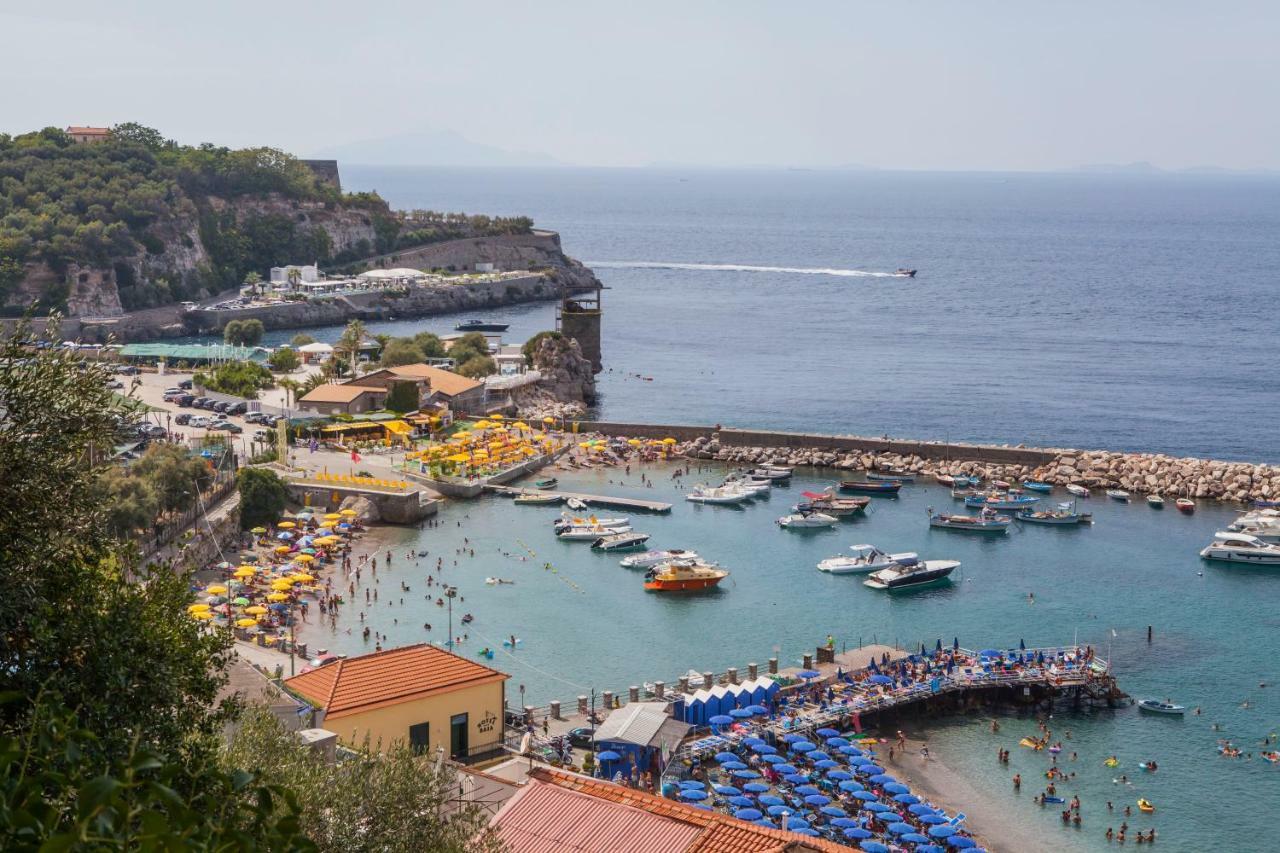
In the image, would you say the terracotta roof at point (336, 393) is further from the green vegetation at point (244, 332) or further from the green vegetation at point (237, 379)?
the green vegetation at point (244, 332)

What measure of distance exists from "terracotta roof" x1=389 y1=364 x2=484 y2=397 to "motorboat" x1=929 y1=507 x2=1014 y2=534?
22.7m

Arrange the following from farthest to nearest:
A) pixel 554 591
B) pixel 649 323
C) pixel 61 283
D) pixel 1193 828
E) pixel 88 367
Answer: pixel 649 323
pixel 61 283
pixel 554 591
pixel 1193 828
pixel 88 367

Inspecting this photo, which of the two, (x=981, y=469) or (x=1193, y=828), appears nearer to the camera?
(x=1193, y=828)

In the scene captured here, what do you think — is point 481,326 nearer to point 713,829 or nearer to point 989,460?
point 989,460

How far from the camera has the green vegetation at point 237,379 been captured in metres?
64.4

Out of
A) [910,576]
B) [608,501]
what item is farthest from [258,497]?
[910,576]

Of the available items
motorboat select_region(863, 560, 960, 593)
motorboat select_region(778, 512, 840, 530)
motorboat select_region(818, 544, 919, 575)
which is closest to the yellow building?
motorboat select_region(863, 560, 960, 593)

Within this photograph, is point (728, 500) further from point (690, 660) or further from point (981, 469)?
point (690, 660)

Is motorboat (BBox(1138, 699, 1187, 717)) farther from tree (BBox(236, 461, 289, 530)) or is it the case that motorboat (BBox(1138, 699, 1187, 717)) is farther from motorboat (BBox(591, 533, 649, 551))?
tree (BBox(236, 461, 289, 530))

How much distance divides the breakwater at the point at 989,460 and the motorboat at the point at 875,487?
9.39ft

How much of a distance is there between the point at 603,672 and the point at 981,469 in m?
26.8

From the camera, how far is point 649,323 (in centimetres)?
11012

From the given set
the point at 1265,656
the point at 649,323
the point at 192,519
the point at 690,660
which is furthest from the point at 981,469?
the point at 649,323

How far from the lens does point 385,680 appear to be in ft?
73.0
